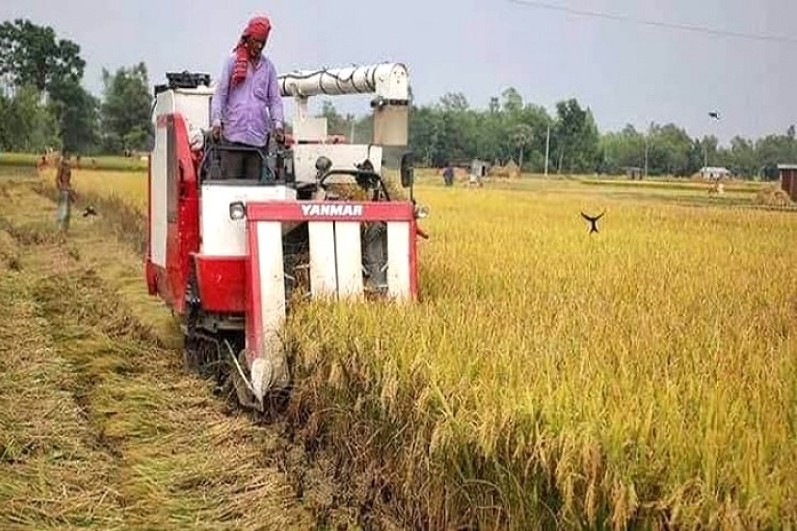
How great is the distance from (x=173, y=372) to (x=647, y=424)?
5.15m

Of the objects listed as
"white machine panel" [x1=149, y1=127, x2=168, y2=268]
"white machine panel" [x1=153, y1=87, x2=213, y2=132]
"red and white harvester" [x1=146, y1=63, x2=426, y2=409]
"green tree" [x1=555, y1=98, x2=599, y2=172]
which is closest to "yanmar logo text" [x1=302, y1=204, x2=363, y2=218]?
"red and white harvester" [x1=146, y1=63, x2=426, y2=409]

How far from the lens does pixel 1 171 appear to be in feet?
158

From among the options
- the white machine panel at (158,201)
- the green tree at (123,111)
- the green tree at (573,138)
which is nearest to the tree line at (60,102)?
the green tree at (123,111)

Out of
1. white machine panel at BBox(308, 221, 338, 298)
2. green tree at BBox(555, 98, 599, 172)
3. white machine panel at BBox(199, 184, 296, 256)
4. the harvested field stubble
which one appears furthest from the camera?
green tree at BBox(555, 98, 599, 172)

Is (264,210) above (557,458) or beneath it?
above

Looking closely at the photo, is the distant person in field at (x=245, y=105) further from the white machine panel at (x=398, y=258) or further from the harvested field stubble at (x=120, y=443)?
the harvested field stubble at (x=120, y=443)

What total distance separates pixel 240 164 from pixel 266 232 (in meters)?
1.21

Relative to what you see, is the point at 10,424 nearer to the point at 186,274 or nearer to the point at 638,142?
the point at 186,274

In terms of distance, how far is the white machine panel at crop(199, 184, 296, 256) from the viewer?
23.5 ft

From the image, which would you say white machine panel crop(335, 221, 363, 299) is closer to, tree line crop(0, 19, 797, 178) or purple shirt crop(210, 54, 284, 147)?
purple shirt crop(210, 54, 284, 147)

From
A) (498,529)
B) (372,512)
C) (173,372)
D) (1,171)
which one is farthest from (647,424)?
(1,171)

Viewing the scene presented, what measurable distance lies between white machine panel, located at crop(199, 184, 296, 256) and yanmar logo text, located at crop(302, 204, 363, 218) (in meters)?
0.49

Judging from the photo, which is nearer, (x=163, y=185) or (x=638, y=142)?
(x=163, y=185)

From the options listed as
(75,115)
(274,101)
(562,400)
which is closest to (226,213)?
(274,101)
